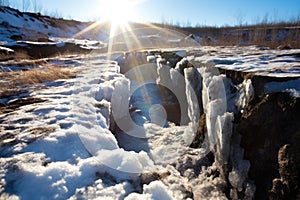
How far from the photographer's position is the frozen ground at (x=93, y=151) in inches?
66.7

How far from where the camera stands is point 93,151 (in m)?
2.13

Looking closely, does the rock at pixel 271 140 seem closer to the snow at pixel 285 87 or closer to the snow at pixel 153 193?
the snow at pixel 285 87

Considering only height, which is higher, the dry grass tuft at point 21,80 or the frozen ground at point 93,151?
the dry grass tuft at point 21,80

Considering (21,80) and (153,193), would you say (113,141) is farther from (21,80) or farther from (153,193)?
(21,80)

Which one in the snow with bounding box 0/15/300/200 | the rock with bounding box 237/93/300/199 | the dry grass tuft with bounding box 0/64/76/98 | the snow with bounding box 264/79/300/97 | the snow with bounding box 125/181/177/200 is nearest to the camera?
the snow with bounding box 125/181/177/200

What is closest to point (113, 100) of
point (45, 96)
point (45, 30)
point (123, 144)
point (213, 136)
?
point (123, 144)

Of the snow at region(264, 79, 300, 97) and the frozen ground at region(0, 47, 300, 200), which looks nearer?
the frozen ground at region(0, 47, 300, 200)

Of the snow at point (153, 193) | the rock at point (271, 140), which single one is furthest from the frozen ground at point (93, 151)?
the rock at point (271, 140)

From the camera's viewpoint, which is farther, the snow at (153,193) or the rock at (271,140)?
the rock at (271,140)

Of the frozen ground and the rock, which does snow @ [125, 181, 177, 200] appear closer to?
the frozen ground

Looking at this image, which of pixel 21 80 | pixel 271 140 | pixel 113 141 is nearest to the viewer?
pixel 113 141

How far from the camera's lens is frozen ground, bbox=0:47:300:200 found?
169cm

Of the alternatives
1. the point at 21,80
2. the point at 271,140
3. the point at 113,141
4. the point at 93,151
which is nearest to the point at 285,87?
the point at 271,140

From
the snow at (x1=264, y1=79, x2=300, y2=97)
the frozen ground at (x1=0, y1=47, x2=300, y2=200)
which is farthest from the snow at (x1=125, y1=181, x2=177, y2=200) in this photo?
the snow at (x1=264, y1=79, x2=300, y2=97)
